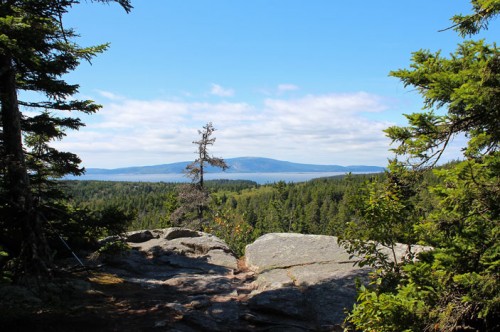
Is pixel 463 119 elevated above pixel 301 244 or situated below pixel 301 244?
above

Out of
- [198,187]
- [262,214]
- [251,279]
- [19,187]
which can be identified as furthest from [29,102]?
[262,214]

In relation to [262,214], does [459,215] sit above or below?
above

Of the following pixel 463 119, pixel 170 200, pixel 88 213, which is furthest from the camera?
pixel 170 200

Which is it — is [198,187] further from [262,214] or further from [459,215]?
[262,214]

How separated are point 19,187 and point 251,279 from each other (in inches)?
355

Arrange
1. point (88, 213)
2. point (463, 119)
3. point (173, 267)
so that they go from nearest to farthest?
point (463, 119)
point (88, 213)
point (173, 267)

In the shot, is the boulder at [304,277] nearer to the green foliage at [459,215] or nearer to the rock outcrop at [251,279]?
the rock outcrop at [251,279]

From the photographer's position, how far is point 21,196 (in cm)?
834

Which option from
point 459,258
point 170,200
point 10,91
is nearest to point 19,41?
point 10,91

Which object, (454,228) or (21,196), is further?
(21,196)

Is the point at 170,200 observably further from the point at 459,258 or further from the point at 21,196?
the point at 459,258

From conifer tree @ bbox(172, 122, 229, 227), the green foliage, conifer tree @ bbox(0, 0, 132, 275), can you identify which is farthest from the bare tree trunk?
conifer tree @ bbox(172, 122, 229, 227)

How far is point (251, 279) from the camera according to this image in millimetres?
13344

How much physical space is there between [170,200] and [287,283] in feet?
162
